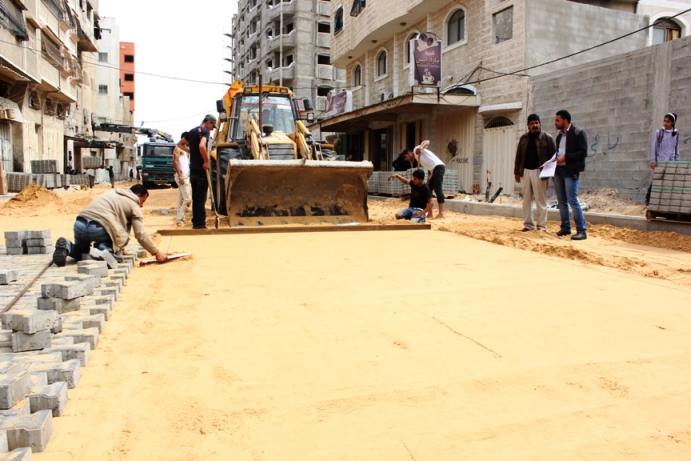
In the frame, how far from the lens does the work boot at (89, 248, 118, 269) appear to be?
5.42 meters

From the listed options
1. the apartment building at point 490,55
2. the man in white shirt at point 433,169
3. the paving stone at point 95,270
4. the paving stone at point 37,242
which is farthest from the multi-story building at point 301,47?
the paving stone at point 95,270

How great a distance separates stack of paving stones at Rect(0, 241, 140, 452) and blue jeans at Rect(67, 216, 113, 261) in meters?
0.69

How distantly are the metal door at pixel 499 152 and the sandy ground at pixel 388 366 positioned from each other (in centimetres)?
1187

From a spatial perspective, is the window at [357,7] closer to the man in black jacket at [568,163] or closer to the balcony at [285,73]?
the man in black jacket at [568,163]

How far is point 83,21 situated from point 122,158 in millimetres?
22635

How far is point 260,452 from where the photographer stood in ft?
6.96

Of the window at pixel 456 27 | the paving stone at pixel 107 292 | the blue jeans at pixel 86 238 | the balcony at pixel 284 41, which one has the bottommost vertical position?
the paving stone at pixel 107 292

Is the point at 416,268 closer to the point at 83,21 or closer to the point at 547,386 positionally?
the point at 547,386

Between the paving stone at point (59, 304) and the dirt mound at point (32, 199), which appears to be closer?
the paving stone at point (59, 304)

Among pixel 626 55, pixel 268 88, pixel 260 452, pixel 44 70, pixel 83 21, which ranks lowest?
pixel 260 452

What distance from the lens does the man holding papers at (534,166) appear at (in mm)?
8906

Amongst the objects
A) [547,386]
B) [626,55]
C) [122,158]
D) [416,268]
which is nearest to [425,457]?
[547,386]

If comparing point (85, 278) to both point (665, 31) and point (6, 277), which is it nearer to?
point (6, 277)

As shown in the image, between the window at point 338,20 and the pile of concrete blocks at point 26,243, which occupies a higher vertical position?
the window at point 338,20
